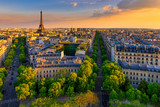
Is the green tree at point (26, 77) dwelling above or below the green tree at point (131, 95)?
above

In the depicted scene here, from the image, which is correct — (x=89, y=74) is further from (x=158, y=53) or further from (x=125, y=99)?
(x=158, y=53)

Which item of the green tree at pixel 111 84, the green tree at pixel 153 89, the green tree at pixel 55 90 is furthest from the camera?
the green tree at pixel 111 84

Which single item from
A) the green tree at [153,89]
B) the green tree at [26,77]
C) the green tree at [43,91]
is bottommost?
the green tree at [43,91]

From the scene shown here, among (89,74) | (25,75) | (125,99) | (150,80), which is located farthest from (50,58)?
(150,80)

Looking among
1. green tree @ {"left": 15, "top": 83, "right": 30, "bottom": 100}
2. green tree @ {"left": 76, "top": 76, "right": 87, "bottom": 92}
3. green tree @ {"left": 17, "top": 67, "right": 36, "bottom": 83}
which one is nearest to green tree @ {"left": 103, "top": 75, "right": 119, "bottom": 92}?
green tree @ {"left": 76, "top": 76, "right": 87, "bottom": 92}

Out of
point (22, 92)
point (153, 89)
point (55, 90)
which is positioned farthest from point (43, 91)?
point (153, 89)

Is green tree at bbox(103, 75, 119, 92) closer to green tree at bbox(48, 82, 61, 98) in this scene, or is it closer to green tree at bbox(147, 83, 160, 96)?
green tree at bbox(147, 83, 160, 96)

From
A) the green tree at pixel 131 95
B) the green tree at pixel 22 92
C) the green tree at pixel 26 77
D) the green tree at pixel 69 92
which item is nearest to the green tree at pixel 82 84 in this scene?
the green tree at pixel 69 92

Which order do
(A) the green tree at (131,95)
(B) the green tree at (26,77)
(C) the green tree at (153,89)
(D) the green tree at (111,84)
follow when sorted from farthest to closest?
(B) the green tree at (26,77), (D) the green tree at (111,84), (C) the green tree at (153,89), (A) the green tree at (131,95)

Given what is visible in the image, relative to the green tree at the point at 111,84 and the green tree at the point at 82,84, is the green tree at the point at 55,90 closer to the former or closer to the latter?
the green tree at the point at 82,84

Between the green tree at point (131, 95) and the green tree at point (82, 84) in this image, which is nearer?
the green tree at point (131, 95)

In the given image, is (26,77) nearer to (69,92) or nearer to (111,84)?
(69,92)

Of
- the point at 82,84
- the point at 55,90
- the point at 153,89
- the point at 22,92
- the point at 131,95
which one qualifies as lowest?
the point at 22,92
